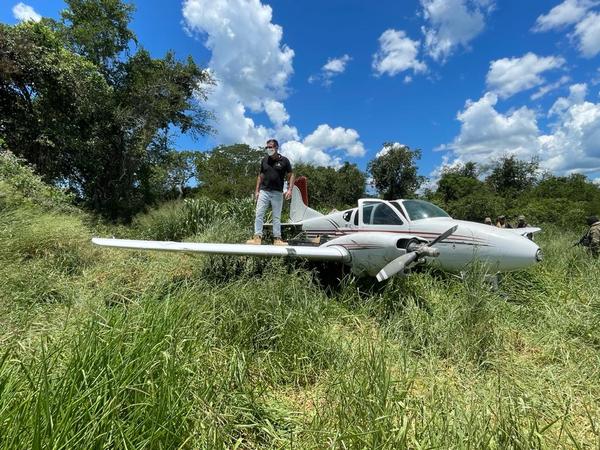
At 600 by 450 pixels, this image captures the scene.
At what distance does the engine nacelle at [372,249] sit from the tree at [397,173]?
119 feet

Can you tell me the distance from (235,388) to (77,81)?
58.0ft

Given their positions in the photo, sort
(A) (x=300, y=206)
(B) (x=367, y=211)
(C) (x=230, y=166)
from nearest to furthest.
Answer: (B) (x=367, y=211)
(A) (x=300, y=206)
(C) (x=230, y=166)

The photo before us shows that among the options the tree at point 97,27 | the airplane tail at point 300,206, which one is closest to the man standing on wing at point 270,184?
the airplane tail at point 300,206

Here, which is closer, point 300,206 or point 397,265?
point 397,265

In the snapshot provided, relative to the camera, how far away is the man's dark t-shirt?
7547 millimetres

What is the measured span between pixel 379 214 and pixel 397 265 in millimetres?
2203

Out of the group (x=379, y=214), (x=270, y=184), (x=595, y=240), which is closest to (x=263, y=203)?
(x=270, y=184)

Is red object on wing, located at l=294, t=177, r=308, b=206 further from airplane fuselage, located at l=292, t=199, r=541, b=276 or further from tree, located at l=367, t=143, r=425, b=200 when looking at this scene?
tree, located at l=367, t=143, r=425, b=200

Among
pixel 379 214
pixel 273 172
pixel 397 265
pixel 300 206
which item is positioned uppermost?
pixel 273 172

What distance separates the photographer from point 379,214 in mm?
7605

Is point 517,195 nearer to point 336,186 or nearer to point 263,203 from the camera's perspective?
point 336,186

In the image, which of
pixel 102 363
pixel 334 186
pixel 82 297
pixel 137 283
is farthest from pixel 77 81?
pixel 334 186

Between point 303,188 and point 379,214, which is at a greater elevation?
point 303,188

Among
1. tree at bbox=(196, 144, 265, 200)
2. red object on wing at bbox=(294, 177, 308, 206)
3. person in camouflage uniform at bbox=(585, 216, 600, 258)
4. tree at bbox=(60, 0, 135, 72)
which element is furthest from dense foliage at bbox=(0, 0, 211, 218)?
tree at bbox=(196, 144, 265, 200)
